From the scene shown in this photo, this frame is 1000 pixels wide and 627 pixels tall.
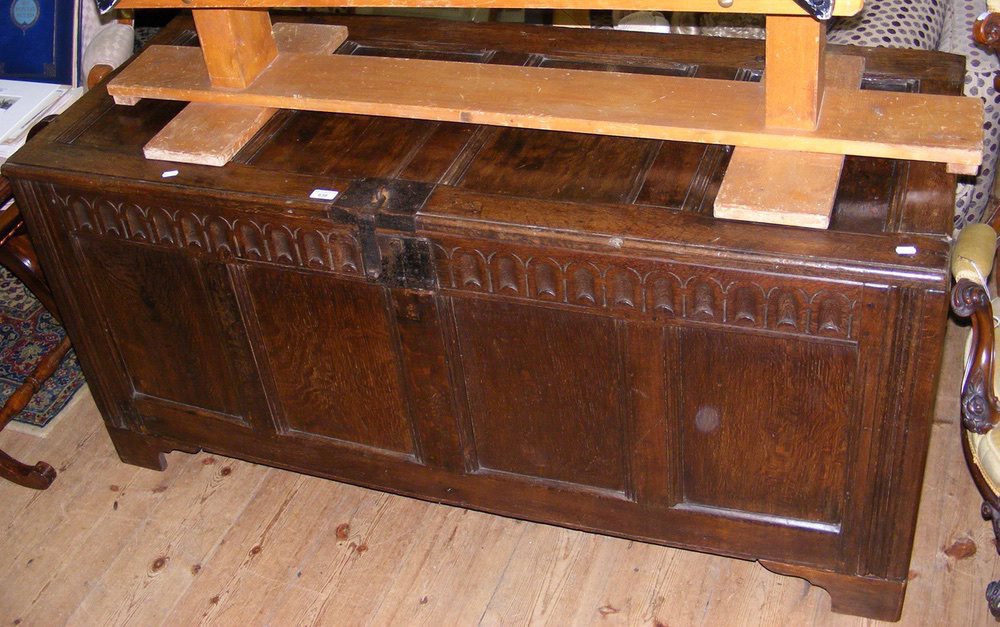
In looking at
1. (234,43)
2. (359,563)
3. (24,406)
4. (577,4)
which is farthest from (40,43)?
(577,4)

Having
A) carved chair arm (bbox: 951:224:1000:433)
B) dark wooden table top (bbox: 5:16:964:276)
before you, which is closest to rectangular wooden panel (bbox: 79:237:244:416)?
dark wooden table top (bbox: 5:16:964:276)

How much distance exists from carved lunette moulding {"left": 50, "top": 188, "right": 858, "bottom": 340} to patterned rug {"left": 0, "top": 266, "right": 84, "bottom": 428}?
2.80ft

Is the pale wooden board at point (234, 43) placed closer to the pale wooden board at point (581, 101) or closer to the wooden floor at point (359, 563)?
the pale wooden board at point (581, 101)

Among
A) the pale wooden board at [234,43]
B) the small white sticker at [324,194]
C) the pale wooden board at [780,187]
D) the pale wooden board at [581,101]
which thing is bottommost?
the small white sticker at [324,194]

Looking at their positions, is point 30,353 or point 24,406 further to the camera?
point 30,353

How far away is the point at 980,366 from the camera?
1.86 meters

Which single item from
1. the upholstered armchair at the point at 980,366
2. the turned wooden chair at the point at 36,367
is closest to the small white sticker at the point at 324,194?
the turned wooden chair at the point at 36,367

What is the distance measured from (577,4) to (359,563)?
50.0 inches

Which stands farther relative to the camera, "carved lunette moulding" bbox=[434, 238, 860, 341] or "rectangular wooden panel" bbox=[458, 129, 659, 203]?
"rectangular wooden panel" bbox=[458, 129, 659, 203]

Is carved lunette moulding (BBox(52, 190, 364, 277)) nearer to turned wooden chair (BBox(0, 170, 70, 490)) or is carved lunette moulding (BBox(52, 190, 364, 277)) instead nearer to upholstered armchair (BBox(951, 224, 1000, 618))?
turned wooden chair (BBox(0, 170, 70, 490))

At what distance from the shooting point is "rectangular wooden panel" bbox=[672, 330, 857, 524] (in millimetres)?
1807

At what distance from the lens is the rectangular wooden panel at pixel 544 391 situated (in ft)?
6.34

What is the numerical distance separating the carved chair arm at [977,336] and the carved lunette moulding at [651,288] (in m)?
0.25

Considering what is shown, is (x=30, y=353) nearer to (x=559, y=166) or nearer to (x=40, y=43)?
(x=40, y=43)
